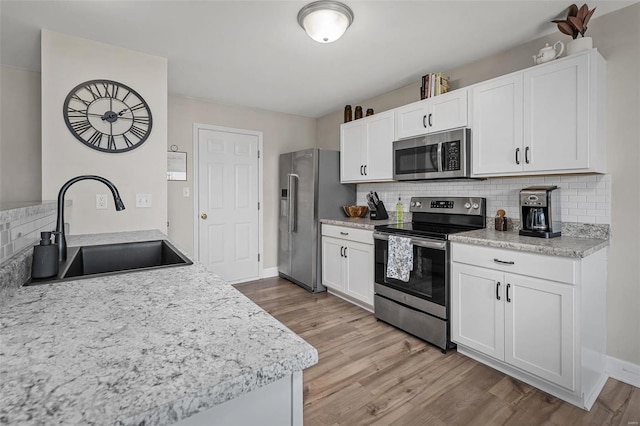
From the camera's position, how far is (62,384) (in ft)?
1.58

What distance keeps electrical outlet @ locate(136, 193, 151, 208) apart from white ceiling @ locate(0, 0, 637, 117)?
1148 mm

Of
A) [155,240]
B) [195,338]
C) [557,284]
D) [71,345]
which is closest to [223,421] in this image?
[195,338]

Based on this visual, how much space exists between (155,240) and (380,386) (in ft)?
5.41

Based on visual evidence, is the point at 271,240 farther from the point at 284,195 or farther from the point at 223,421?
the point at 223,421

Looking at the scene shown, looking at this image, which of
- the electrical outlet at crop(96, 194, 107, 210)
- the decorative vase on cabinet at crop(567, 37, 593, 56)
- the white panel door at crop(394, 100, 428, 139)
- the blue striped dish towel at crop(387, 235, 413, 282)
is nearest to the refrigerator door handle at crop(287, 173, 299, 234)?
the white panel door at crop(394, 100, 428, 139)

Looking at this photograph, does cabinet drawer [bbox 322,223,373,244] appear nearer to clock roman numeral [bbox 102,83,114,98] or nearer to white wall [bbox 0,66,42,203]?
clock roman numeral [bbox 102,83,114,98]

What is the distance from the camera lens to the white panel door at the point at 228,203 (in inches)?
152

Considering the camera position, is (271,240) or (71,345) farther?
(271,240)

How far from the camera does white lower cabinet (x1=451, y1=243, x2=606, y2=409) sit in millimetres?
1729

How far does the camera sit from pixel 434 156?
2705 mm

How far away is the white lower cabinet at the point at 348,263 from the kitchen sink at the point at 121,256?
1.87m

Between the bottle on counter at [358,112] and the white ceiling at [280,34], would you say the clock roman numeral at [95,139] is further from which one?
the bottle on counter at [358,112]

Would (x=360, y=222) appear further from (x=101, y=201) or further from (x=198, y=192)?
(x=101, y=201)

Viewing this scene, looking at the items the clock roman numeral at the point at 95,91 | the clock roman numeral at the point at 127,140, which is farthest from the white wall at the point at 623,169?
the clock roman numeral at the point at 95,91
